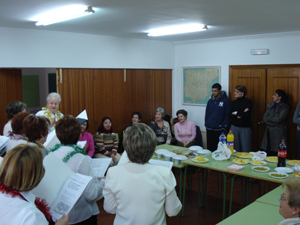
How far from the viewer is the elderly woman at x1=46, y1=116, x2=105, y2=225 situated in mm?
2426

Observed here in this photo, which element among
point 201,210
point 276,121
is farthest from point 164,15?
point 276,121

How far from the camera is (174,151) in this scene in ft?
16.3

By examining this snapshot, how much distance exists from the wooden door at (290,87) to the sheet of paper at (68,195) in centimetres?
523

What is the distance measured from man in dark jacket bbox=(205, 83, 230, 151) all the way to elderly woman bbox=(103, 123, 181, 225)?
15.6 ft

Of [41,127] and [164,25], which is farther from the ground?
[164,25]

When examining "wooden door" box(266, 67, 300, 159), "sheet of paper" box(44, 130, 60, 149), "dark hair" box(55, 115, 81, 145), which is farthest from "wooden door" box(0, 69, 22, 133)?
"wooden door" box(266, 67, 300, 159)

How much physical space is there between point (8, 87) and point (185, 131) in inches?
134

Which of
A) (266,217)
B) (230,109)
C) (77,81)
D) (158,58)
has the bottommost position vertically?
(266,217)

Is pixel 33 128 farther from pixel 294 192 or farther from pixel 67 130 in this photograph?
pixel 294 192

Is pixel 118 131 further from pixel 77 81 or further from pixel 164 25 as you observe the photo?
pixel 164 25

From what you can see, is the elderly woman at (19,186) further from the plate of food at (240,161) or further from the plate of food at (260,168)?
the plate of food at (240,161)

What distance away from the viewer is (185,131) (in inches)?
261

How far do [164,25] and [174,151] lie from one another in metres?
2.05

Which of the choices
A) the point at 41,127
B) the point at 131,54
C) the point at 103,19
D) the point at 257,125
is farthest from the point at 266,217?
the point at 131,54
